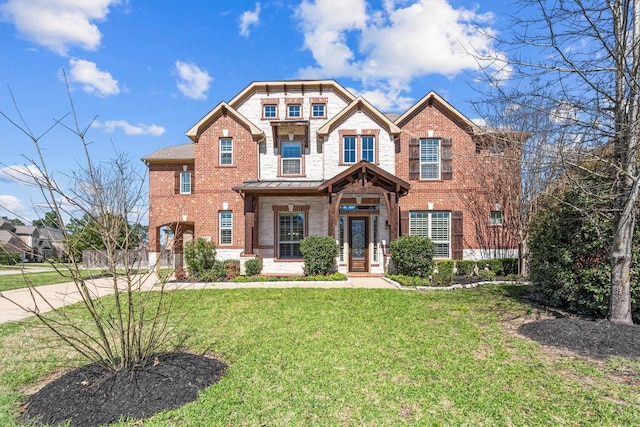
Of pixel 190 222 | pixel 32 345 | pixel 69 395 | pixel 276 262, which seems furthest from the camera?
pixel 190 222

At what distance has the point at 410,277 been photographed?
12.5 m

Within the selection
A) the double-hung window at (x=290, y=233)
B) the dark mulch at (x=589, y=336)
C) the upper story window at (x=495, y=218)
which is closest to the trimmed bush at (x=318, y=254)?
the double-hung window at (x=290, y=233)

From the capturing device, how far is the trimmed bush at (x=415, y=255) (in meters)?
12.7

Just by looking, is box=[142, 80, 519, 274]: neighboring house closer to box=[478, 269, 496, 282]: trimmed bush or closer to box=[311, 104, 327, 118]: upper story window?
box=[311, 104, 327, 118]: upper story window

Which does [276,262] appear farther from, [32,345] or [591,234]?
[591,234]

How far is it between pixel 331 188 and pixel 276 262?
3.98 metres

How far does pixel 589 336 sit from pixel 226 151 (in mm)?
14171

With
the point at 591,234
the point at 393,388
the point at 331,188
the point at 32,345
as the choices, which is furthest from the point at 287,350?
the point at 331,188

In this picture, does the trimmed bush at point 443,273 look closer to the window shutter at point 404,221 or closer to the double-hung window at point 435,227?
the double-hung window at point 435,227

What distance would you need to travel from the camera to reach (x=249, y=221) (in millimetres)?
14172

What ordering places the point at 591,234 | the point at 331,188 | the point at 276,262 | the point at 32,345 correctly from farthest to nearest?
the point at 276,262 < the point at 331,188 < the point at 591,234 < the point at 32,345

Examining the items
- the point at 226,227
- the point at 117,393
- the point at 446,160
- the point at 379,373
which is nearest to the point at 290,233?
the point at 226,227

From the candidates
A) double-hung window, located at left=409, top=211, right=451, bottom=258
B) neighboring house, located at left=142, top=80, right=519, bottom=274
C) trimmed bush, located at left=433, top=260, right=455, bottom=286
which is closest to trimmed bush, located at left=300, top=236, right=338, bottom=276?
neighboring house, located at left=142, top=80, right=519, bottom=274

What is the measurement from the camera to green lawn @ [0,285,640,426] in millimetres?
3598
